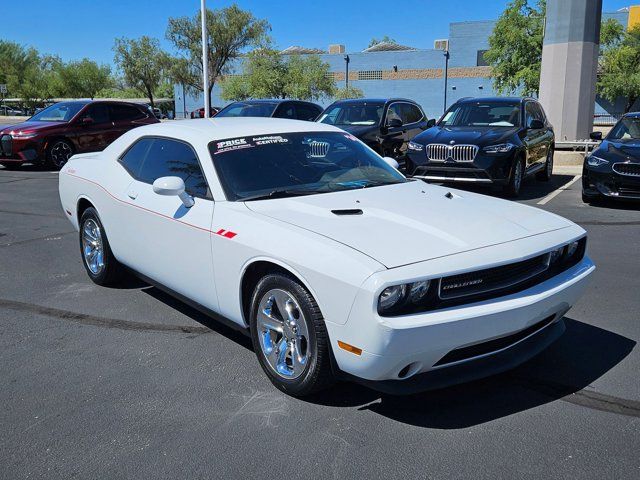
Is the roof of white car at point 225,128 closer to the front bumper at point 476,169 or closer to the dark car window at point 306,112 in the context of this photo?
the front bumper at point 476,169

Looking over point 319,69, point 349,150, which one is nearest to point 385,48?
point 319,69

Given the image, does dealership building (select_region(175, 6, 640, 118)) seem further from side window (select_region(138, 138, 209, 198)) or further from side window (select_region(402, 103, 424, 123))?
side window (select_region(138, 138, 209, 198))

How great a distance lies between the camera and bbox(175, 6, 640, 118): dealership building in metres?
57.0

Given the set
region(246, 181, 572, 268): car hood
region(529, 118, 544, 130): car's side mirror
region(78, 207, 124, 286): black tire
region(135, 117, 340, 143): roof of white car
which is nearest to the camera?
region(246, 181, 572, 268): car hood

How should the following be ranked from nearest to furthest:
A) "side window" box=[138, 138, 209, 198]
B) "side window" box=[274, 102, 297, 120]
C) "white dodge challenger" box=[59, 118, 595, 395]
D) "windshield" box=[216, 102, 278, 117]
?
"white dodge challenger" box=[59, 118, 595, 395] < "side window" box=[138, 138, 209, 198] < "windshield" box=[216, 102, 278, 117] < "side window" box=[274, 102, 297, 120]

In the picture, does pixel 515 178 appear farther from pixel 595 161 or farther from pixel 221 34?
pixel 221 34

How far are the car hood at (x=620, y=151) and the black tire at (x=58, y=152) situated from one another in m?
12.3

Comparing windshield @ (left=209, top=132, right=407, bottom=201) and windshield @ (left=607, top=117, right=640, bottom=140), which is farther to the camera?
windshield @ (left=607, top=117, right=640, bottom=140)

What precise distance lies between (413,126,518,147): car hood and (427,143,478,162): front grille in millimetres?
94

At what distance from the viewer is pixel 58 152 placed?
602 inches

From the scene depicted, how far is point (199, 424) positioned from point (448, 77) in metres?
58.7

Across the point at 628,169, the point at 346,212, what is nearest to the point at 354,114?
the point at 628,169

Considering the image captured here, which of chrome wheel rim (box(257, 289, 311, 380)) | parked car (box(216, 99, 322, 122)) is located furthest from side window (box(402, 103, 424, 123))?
chrome wheel rim (box(257, 289, 311, 380))

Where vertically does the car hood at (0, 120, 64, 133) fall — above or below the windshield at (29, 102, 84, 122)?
below
